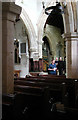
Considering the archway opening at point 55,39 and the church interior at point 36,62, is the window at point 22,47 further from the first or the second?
the archway opening at point 55,39

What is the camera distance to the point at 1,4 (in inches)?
127

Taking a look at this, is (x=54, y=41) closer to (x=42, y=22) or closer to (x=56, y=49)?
(x=56, y=49)

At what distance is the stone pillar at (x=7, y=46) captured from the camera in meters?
3.27

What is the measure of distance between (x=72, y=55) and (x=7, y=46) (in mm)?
4687

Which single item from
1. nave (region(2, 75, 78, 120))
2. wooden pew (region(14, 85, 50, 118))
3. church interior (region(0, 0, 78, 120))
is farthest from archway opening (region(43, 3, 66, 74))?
wooden pew (region(14, 85, 50, 118))

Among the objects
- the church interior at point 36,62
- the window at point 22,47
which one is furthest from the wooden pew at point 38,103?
the window at point 22,47

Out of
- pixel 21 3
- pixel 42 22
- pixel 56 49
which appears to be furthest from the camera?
pixel 56 49

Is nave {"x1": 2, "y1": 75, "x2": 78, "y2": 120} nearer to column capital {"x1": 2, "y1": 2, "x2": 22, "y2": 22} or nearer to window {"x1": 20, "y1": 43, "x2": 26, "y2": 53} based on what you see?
column capital {"x1": 2, "y1": 2, "x2": 22, "y2": 22}

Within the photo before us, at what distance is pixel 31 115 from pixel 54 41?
16312 mm

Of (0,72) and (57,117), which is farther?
(0,72)

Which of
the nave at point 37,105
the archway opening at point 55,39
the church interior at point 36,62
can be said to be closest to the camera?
the nave at point 37,105

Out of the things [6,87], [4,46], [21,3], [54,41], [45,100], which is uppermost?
[21,3]

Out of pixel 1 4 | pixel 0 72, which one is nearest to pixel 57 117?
pixel 0 72

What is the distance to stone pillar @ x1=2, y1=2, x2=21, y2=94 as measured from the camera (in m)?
3.27
